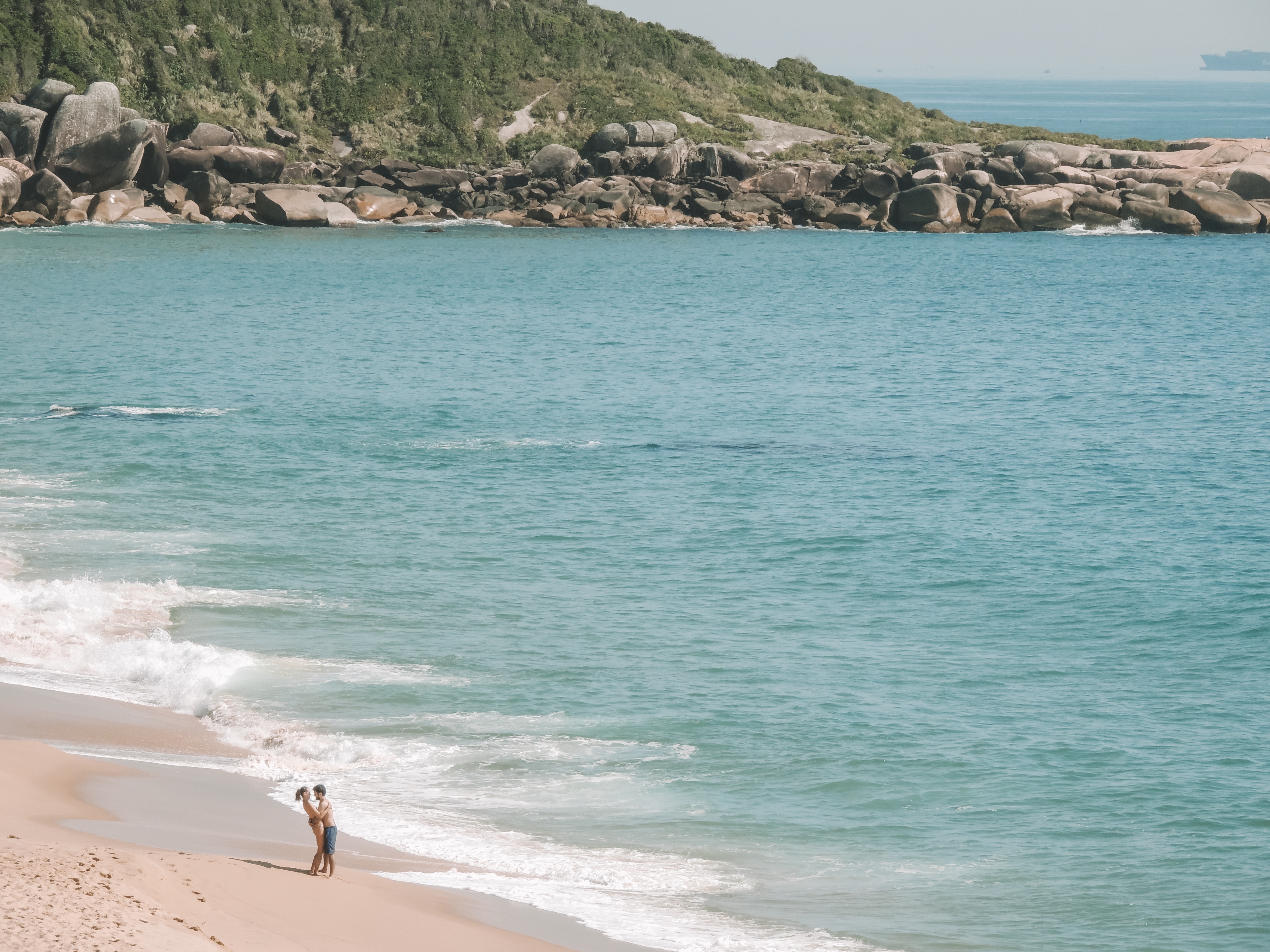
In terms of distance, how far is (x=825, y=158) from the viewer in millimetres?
96188

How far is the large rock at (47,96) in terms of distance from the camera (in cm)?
8044

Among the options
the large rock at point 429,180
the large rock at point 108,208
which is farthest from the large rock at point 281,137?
the large rock at point 108,208

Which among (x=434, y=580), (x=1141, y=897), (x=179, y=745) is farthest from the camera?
(x=434, y=580)

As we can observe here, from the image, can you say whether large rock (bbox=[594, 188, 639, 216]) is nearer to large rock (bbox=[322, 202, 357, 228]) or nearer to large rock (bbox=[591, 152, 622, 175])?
large rock (bbox=[591, 152, 622, 175])

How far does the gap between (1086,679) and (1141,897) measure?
19.2 ft

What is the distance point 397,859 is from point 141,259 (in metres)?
59.1

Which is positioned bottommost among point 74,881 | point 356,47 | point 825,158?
point 74,881

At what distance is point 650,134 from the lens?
94.1 meters

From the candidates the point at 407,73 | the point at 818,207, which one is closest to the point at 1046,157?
the point at 818,207

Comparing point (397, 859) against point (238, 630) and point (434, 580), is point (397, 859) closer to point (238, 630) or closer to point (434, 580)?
point (238, 630)

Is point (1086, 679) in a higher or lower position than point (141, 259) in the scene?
lower

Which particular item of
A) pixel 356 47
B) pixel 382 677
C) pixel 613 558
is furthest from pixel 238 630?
pixel 356 47

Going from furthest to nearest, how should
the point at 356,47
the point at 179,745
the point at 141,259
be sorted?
the point at 356,47
the point at 141,259
the point at 179,745

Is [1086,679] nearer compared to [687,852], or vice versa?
[687,852]
